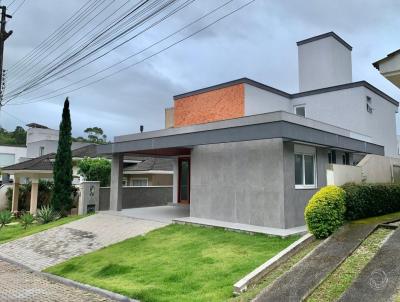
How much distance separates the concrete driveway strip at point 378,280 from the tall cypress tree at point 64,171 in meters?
17.1

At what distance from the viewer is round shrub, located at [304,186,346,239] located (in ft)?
29.9

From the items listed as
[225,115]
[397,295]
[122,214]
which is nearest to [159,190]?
[122,214]

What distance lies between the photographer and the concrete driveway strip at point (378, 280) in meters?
5.45

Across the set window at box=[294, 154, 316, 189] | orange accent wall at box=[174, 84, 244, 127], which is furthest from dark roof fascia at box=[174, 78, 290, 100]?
window at box=[294, 154, 316, 189]

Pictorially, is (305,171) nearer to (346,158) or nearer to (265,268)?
(346,158)

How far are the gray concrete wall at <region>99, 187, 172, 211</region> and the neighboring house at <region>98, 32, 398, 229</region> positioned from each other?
180 cm

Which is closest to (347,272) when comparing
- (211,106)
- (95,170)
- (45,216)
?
(211,106)

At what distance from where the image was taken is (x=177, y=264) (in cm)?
888

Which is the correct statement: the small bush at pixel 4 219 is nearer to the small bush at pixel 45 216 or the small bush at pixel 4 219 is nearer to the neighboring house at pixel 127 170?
the small bush at pixel 45 216

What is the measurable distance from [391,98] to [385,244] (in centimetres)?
1782

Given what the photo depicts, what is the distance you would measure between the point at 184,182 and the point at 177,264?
1225 cm

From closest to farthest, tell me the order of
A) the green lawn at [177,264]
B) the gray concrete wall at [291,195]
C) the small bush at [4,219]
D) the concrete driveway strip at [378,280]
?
1. the concrete driveway strip at [378,280]
2. the green lawn at [177,264]
3. the gray concrete wall at [291,195]
4. the small bush at [4,219]

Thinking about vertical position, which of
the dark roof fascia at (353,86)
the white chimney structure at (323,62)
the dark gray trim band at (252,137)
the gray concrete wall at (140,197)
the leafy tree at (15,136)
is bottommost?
the gray concrete wall at (140,197)

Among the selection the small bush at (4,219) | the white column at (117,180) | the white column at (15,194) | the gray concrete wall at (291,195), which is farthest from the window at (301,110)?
the white column at (15,194)
